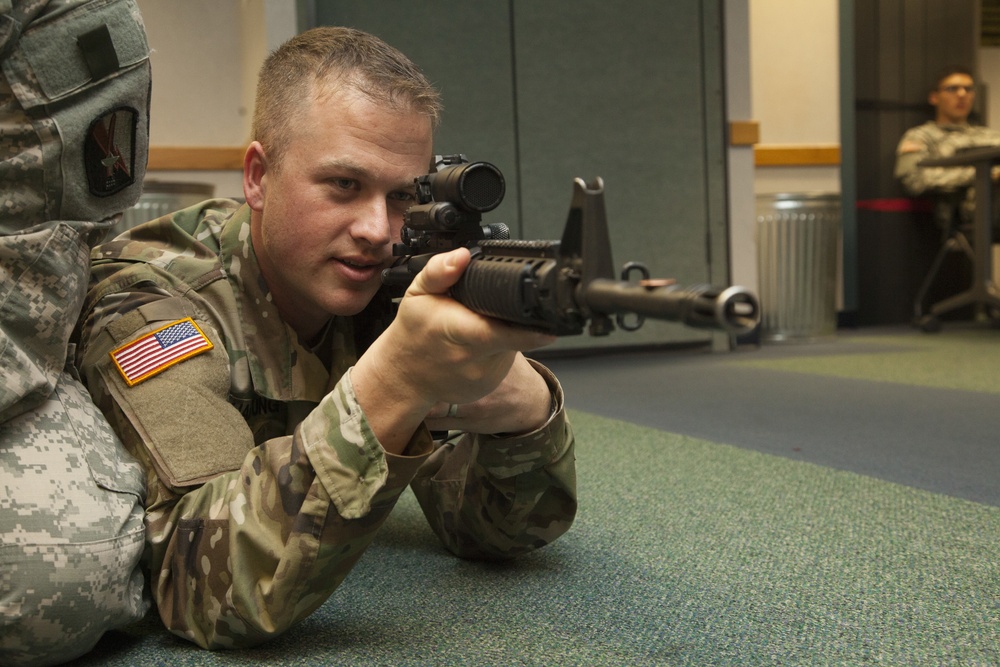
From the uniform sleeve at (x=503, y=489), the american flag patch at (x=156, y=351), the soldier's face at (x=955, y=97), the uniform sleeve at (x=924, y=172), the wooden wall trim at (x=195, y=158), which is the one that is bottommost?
the uniform sleeve at (x=503, y=489)

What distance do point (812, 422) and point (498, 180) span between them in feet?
6.15

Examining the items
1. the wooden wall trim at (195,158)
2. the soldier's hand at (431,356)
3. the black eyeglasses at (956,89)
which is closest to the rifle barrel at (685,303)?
the soldier's hand at (431,356)

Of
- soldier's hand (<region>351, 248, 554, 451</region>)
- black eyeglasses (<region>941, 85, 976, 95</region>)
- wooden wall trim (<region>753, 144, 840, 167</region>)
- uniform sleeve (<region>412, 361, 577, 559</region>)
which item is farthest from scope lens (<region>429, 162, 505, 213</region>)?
black eyeglasses (<region>941, 85, 976, 95</region>)

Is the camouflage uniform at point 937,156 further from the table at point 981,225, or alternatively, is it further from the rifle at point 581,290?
the rifle at point 581,290

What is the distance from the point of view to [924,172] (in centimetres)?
553

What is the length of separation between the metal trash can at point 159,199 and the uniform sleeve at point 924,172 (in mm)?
4014

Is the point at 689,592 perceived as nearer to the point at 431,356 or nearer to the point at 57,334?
the point at 431,356

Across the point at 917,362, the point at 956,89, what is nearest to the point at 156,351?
the point at 917,362

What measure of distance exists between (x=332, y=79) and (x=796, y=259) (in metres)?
4.19

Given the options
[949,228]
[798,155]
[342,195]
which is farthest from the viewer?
[949,228]

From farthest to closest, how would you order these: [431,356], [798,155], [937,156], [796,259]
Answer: [937,156], [798,155], [796,259], [431,356]

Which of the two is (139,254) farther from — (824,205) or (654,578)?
(824,205)

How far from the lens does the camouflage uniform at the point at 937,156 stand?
545 centimetres

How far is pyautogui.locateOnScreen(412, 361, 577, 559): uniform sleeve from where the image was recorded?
1258mm
